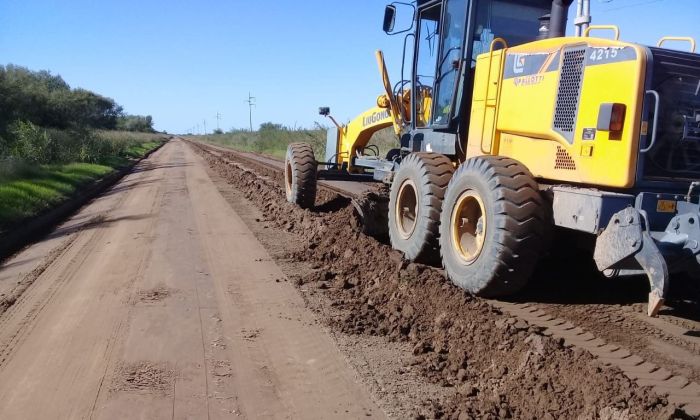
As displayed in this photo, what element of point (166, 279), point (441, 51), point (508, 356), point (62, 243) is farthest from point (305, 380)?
point (62, 243)

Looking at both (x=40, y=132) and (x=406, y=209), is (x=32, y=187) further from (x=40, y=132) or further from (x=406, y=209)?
(x=406, y=209)

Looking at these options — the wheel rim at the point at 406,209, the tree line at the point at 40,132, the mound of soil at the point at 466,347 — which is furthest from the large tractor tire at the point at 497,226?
the tree line at the point at 40,132

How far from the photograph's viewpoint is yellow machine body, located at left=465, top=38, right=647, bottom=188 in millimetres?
4312

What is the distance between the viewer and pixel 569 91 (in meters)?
4.80

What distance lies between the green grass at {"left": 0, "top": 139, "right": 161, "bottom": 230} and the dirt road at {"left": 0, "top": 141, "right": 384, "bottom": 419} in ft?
11.2

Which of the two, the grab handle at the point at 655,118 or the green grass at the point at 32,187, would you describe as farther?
the green grass at the point at 32,187

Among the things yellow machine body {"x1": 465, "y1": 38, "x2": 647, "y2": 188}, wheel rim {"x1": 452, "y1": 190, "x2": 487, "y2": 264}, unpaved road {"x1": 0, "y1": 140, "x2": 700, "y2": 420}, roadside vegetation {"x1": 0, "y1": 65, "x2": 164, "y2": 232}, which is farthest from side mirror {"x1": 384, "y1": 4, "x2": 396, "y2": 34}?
roadside vegetation {"x1": 0, "y1": 65, "x2": 164, "y2": 232}

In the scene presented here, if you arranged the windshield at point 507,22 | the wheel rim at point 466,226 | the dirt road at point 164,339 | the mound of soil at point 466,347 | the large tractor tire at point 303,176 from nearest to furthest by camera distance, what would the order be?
the mound of soil at point 466,347 < the dirt road at point 164,339 < the wheel rim at point 466,226 < the windshield at point 507,22 < the large tractor tire at point 303,176

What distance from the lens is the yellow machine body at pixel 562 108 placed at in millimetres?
4312

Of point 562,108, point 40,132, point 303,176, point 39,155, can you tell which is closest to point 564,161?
point 562,108

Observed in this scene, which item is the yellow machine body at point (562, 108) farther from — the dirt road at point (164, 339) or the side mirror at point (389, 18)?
the dirt road at point (164, 339)

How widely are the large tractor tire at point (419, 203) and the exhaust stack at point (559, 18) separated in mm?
1820

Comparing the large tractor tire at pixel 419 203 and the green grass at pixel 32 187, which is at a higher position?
the large tractor tire at pixel 419 203

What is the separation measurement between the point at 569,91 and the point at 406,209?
2.89m
